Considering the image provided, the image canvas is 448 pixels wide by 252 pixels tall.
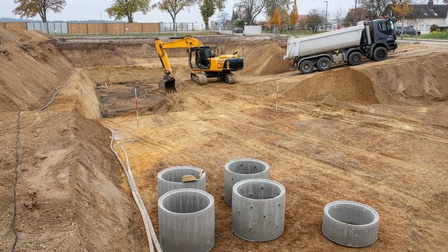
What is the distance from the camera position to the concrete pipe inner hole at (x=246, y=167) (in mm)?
8336

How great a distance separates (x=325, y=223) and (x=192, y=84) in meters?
16.9

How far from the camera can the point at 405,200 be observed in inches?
314

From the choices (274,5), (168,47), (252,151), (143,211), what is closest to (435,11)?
(274,5)

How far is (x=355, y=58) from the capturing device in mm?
22844

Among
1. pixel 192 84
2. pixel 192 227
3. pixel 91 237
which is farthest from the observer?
pixel 192 84

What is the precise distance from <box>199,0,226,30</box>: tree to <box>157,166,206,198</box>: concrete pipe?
62523 mm

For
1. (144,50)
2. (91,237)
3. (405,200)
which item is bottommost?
(405,200)

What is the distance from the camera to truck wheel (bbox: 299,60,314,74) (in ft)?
75.8

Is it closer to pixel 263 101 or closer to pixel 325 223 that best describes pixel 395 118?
pixel 263 101

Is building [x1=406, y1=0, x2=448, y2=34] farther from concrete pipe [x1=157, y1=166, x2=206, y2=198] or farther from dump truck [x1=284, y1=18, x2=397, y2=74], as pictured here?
concrete pipe [x1=157, y1=166, x2=206, y2=198]

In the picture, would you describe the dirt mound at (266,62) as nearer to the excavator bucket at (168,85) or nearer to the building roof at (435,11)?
the excavator bucket at (168,85)

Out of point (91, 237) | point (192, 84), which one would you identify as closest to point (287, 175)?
point (91, 237)

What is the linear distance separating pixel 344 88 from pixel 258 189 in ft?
37.4

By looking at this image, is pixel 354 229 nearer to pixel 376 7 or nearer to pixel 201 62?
pixel 201 62
